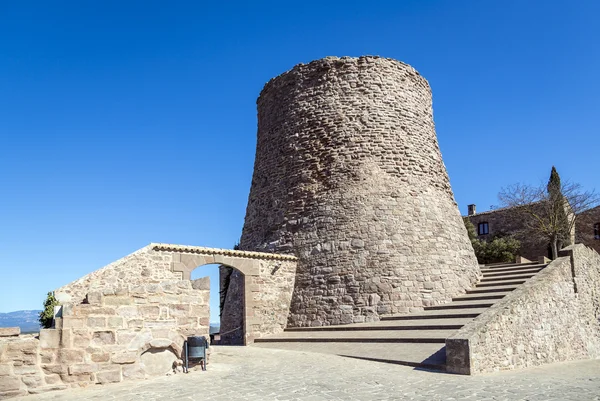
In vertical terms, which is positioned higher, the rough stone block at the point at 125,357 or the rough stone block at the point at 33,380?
the rough stone block at the point at 125,357

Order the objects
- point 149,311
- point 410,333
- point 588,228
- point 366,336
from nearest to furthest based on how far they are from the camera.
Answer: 1. point 149,311
2. point 410,333
3. point 366,336
4. point 588,228

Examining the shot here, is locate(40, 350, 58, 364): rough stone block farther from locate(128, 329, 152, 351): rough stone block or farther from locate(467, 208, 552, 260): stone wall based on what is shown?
locate(467, 208, 552, 260): stone wall

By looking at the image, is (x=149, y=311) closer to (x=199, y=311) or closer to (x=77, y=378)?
(x=199, y=311)

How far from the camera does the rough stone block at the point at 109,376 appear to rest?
25.2ft

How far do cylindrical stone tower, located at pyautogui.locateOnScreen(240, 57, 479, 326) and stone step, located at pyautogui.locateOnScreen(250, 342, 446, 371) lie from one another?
2408 millimetres

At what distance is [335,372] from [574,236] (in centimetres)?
2728

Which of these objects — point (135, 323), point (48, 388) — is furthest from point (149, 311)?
point (48, 388)

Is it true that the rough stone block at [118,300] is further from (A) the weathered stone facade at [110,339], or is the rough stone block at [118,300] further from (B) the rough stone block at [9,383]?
(B) the rough stone block at [9,383]

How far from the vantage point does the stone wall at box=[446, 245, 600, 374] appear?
966 centimetres

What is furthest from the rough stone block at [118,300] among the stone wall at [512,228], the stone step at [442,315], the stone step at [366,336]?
the stone wall at [512,228]

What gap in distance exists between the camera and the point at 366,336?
13.2m

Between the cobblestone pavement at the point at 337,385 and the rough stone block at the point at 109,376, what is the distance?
0.47 feet

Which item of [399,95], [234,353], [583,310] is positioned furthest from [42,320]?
[583,310]

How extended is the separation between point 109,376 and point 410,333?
23.9 feet
